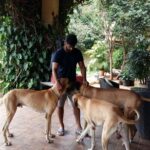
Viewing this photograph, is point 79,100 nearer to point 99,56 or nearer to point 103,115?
point 103,115

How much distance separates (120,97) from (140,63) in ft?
19.7

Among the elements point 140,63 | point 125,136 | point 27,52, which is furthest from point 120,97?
point 140,63

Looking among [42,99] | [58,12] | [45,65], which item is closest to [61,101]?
[42,99]

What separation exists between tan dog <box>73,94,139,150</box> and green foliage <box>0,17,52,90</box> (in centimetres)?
395

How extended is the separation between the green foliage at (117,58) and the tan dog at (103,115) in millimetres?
9119

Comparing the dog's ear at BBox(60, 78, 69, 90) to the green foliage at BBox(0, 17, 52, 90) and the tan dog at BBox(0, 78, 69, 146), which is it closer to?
the tan dog at BBox(0, 78, 69, 146)

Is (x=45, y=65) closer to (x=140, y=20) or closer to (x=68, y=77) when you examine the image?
(x=68, y=77)

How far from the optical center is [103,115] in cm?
462

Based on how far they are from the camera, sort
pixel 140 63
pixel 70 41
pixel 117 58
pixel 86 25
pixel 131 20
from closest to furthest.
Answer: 1. pixel 70 41
2. pixel 140 63
3. pixel 131 20
4. pixel 117 58
5. pixel 86 25

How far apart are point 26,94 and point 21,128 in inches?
40.9

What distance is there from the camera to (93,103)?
4.82 m

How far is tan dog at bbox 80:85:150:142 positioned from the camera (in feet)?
16.9

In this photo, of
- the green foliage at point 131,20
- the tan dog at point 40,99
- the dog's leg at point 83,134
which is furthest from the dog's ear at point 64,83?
the green foliage at point 131,20

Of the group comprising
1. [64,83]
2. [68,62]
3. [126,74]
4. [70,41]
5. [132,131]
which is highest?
[70,41]
